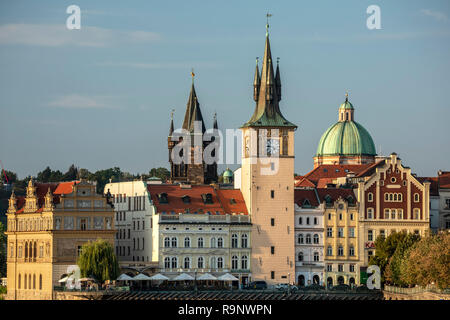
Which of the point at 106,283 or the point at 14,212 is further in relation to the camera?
the point at 14,212

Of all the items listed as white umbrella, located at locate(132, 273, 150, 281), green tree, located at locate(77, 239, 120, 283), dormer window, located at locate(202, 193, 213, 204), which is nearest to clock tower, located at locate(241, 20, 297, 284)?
dormer window, located at locate(202, 193, 213, 204)

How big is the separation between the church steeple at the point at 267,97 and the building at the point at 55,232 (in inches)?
678

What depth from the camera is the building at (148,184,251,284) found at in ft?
613

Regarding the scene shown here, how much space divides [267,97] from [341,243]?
16.0 metres

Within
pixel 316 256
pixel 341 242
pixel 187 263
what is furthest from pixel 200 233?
pixel 341 242

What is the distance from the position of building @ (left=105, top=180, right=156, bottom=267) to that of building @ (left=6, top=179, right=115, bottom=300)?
426 centimetres

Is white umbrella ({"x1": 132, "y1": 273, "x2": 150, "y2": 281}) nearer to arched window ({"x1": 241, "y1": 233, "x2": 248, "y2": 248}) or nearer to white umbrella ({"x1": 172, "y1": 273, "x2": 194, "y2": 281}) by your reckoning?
white umbrella ({"x1": 172, "y1": 273, "x2": 194, "y2": 281})

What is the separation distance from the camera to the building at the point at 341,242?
19275 centimetres

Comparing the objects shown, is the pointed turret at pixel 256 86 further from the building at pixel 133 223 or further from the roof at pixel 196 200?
the building at pixel 133 223
